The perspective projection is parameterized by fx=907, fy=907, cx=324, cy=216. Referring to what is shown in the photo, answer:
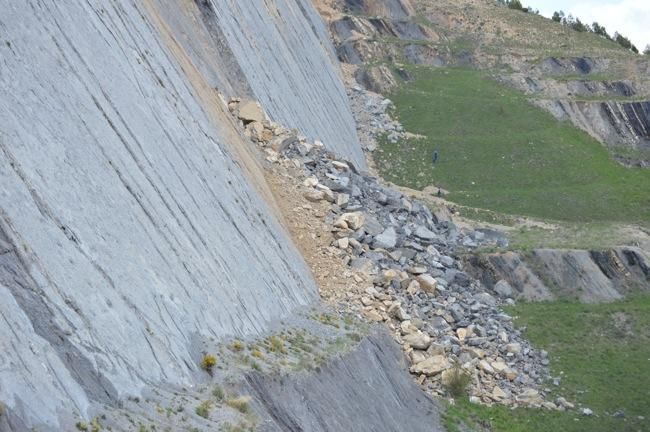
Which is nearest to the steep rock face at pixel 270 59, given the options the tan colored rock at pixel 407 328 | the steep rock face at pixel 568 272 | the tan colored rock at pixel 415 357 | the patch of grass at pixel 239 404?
the steep rock face at pixel 568 272

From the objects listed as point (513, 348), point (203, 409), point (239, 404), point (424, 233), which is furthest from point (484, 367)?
point (203, 409)

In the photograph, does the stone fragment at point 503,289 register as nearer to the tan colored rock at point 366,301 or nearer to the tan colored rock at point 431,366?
the tan colored rock at point 431,366

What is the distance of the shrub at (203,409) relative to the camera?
49.1ft

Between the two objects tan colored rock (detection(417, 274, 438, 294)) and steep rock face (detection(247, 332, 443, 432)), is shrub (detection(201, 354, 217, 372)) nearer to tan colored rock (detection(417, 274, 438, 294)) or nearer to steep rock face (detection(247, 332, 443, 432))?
steep rock face (detection(247, 332, 443, 432))

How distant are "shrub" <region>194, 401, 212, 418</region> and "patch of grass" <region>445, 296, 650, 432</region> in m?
13.5

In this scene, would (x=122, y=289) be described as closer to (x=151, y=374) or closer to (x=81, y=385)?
(x=151, y=374)

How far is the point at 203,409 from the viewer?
15055 mm

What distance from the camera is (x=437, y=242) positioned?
38.2 m

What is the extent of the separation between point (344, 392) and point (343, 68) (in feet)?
169

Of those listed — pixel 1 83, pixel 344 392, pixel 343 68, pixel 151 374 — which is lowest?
pixel 344 392

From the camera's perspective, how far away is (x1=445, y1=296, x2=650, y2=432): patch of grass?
29.2 metres

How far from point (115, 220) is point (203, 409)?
437 cm

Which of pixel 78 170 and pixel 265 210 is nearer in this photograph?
pixel 78 170

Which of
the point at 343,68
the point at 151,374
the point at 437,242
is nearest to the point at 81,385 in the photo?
the point at 151,374
